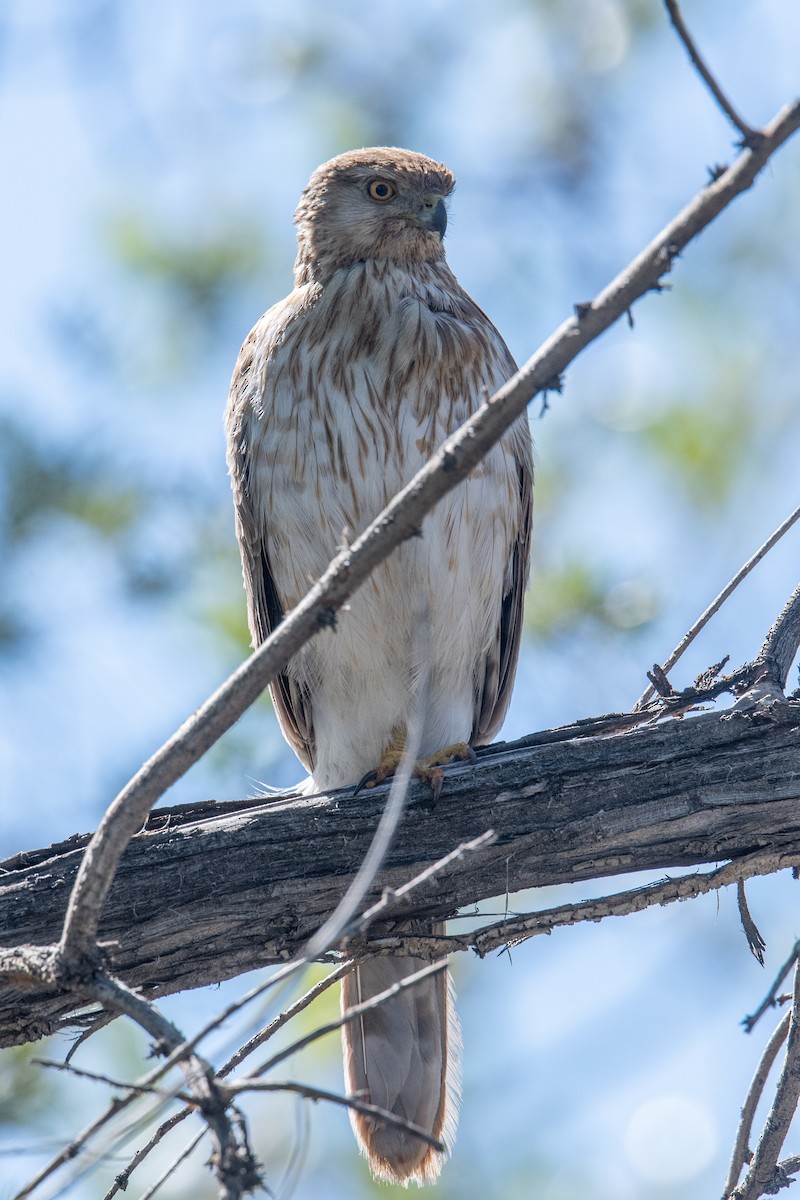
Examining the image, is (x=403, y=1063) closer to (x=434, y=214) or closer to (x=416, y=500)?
(x=416, y=500)

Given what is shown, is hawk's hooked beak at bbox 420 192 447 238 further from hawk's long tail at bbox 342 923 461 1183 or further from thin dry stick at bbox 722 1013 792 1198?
thin dry stick at bbox 722 1013 792 1198

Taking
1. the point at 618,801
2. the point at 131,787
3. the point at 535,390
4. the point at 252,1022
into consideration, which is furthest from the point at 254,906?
the point at 535,390

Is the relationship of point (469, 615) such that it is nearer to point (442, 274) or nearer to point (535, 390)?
point (442, 274)

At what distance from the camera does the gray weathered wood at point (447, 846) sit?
2609mm

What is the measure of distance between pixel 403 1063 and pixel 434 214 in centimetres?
252

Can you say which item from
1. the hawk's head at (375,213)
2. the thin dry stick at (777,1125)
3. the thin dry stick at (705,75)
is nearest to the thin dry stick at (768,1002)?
the thin dry stick at (777,1125)

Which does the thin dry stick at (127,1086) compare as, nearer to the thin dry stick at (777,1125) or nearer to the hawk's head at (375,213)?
the thin dry stick at (777,1125)

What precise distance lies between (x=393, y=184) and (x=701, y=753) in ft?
7.01

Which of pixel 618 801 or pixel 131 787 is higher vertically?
pixel 618 801

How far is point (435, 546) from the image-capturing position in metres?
3.43

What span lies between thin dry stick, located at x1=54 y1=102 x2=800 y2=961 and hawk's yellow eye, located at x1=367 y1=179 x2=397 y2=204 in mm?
2382

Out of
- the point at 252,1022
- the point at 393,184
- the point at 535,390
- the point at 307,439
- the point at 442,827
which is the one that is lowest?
the point at 252,1022

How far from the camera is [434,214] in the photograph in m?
3.84

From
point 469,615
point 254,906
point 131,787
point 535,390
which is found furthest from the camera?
point 469,615
